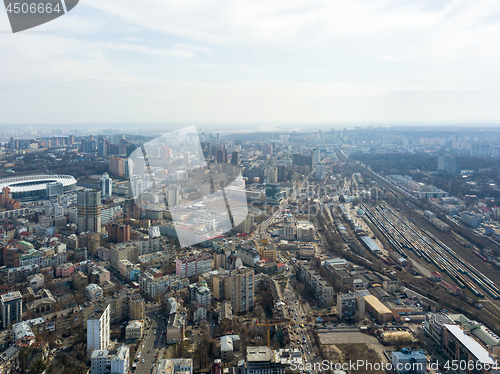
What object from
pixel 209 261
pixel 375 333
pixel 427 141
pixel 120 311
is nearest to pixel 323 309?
pixel 375 333

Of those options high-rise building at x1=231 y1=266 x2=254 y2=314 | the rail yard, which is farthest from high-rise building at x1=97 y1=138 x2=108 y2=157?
high-rise building at x1=231 y1=266 x2=254 y2=314

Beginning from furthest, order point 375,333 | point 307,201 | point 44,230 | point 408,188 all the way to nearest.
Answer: point 408,188 < point 307,201 < point 44,230 < point 375,333

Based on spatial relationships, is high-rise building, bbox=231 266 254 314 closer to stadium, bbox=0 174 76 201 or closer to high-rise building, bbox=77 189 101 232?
high-rise building, bbox=77 189 101 232

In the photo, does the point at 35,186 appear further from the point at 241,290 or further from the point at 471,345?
the point at 471,345

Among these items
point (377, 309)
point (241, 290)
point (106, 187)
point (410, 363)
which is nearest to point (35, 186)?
point (106, 187)

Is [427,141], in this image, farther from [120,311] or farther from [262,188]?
[120,311]

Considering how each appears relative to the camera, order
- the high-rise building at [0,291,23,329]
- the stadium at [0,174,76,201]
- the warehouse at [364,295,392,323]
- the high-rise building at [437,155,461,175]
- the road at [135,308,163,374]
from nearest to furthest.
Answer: the road at [135,308,163,374]
the high-rise building at [0,291,23,329]
the warehouse at [364,295,392,323]
the stadium at [0,174,76,201]
the high-rise building at [437,155,461,175]

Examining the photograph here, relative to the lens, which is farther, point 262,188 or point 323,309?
point 262,188
